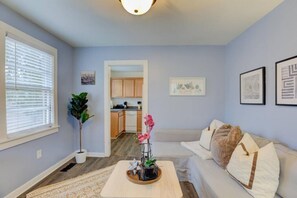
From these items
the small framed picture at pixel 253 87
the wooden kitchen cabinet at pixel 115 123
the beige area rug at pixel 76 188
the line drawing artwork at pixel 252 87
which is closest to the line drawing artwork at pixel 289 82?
the small framed picture at pixel 253 87

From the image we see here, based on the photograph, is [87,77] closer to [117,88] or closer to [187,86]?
[187,86]

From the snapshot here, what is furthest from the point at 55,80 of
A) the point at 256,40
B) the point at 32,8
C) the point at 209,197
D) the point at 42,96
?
the point at 256,40

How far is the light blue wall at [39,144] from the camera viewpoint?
7.03 feet

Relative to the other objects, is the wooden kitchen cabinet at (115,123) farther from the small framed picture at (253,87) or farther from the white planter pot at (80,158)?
the small framed picture at (253,87)

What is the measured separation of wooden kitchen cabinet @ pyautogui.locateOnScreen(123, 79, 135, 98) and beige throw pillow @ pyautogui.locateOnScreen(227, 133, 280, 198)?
17.2 ft

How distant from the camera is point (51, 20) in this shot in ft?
8.18

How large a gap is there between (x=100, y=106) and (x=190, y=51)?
230 cm

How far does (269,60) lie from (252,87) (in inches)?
19.6

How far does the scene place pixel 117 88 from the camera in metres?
6.66

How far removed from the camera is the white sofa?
1418 mm

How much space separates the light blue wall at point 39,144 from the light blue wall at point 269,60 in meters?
3.35

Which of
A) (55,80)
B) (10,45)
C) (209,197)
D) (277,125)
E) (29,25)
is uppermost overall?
(29,25)

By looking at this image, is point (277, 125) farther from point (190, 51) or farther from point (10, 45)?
point (10, 45)

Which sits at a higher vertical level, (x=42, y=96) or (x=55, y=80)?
(x=55, y=80)
